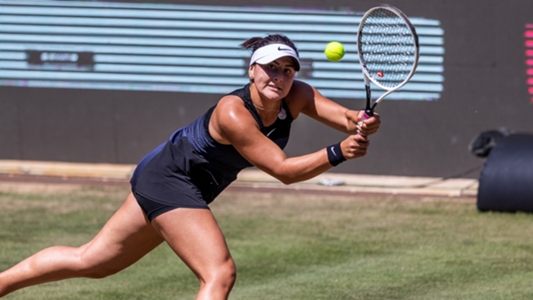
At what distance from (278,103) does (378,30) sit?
728 mm

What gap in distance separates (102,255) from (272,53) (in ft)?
5.06

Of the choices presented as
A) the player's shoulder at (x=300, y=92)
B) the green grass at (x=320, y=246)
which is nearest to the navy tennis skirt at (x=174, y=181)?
the player's shoulder at (x=300, y=92)

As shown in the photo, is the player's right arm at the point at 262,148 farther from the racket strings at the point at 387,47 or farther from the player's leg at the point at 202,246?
the racket strings at the point at 387,47

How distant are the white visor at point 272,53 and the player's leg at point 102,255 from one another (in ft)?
3.59

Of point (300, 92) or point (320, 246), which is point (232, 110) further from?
point (320, 246)

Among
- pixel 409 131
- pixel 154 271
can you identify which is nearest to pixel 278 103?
pixel 154 271

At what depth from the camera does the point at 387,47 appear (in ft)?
15.7

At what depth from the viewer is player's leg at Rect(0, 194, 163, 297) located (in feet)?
15.9

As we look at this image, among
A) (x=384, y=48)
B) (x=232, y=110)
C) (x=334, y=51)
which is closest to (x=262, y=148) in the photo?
(x=232, y=110)

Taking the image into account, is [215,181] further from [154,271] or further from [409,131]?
[409,131]

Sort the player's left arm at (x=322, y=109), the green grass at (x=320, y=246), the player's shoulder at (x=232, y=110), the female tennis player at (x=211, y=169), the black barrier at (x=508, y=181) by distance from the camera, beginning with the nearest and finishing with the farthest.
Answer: the female tennis player at (x=211, y=169) < the player's shoulder at (x=232, y=110) < the player's left arm at (x=322, y=109) < the green grass at (x=320, y=246) < the black barrier at (x=508, y=181)

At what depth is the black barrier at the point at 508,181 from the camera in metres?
8.70

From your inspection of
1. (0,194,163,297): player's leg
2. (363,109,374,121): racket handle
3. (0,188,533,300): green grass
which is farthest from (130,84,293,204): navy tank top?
(0,188,533,300): green grass

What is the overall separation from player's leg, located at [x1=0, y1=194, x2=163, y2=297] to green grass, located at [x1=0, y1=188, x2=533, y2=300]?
4.02ft
